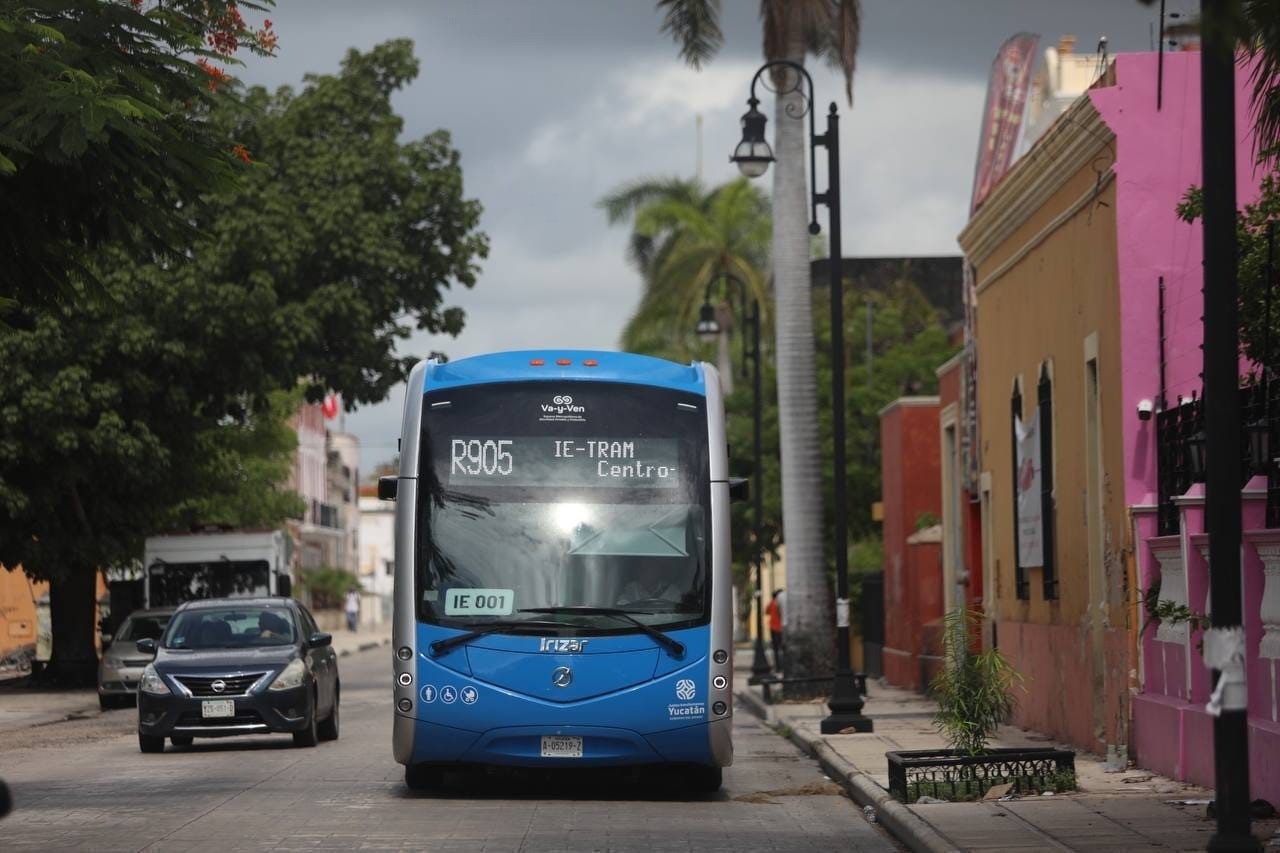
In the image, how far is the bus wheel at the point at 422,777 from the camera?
17250mm

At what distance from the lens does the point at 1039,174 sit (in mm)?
22172

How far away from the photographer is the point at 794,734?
2488 cm

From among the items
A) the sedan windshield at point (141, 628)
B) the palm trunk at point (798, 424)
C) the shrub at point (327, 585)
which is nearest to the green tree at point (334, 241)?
the sedan windshield at point (141, 628)

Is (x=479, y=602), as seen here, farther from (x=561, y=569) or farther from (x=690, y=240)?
(x=690, y=240)

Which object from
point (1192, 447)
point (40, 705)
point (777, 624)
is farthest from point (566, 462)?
point (777, 624)

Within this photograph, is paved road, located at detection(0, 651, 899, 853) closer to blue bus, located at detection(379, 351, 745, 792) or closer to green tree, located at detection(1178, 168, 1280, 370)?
blue bus, located at detection(379, 351, 745, 792)

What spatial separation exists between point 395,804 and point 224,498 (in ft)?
122

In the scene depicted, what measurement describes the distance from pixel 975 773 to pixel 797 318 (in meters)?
17.0

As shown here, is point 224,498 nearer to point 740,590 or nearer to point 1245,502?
point 740,590

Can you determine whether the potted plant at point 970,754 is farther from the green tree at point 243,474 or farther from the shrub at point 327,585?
the shrub at point 327,585

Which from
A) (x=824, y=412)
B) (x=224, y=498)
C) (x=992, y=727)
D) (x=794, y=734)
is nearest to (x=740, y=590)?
(x=824, y=412)

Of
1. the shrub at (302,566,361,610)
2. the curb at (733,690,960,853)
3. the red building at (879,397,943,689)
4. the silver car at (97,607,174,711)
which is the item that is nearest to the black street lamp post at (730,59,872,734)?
the curb at (733,690,960,853)

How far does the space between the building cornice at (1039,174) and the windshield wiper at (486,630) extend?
7.26 metres

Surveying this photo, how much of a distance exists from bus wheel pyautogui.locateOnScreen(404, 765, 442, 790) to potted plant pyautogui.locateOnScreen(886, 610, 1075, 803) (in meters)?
3.90
